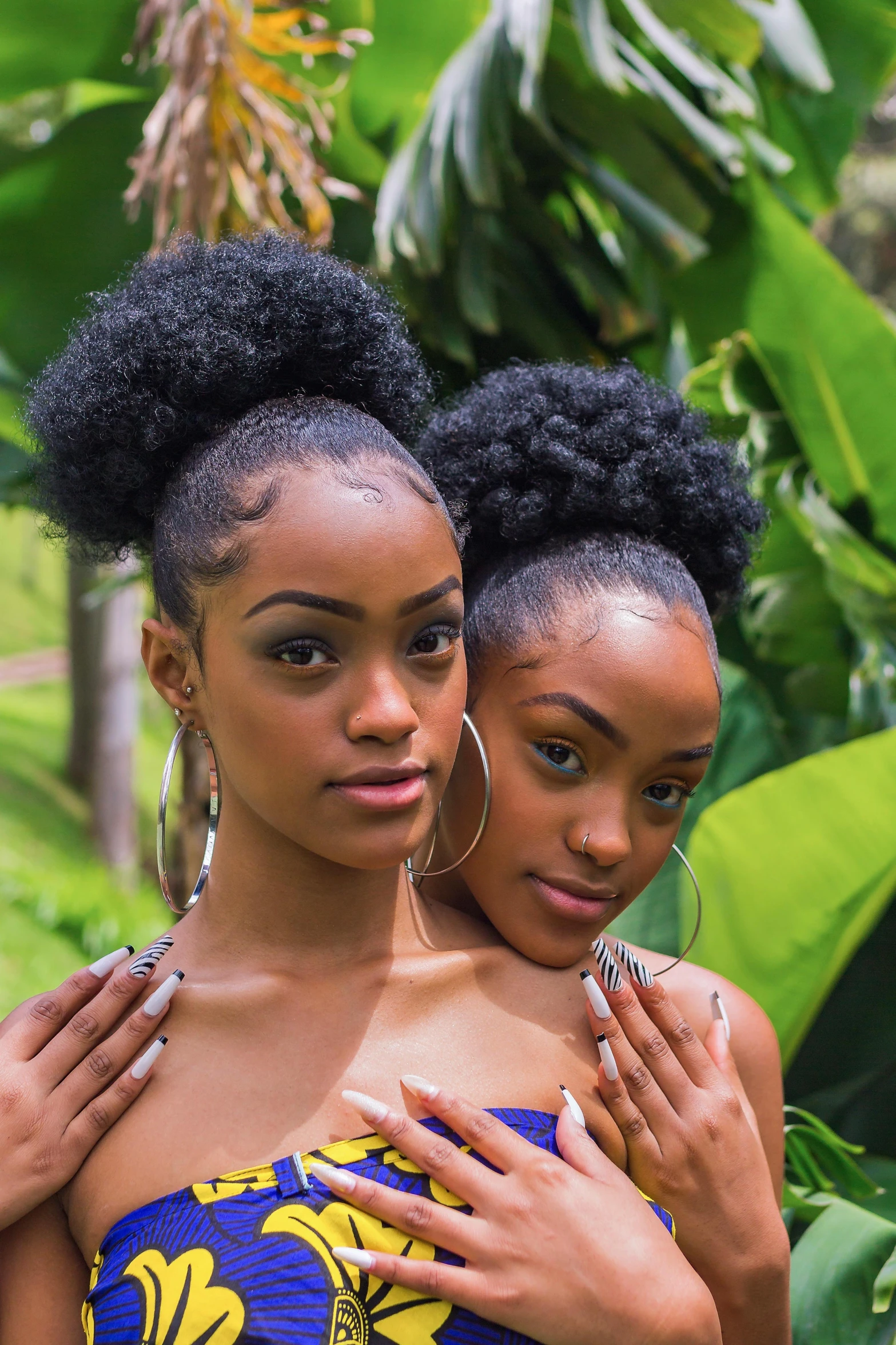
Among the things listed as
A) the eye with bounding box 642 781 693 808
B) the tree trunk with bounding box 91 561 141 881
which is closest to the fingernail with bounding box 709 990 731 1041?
the eye with bounding box 642 781 693 808

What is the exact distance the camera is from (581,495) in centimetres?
226

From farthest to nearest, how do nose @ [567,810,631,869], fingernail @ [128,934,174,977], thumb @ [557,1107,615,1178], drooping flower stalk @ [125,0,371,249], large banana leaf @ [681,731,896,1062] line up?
drooping flower stalk @ [125,0,371,249] < large banana leaf @ [681,731,896,1062] < nose @ [567,810,631,869] < fingernail @ [128,934,174,977] < thumb @ [557,1107,615,1178]

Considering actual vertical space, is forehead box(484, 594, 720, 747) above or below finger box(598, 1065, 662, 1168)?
above

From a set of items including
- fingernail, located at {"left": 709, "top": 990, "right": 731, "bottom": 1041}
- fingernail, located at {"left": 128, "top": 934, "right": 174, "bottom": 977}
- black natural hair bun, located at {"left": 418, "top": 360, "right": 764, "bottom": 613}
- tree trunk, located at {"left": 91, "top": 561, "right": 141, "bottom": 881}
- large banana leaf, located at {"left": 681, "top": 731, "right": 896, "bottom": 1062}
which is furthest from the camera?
tree trunk, located at {"left": 91, "top": 561, "right": 141, "bottom": 881}

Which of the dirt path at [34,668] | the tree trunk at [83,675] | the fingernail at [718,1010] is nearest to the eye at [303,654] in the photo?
the fingernail at [718,1010]

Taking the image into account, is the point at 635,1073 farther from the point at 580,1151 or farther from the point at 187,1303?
the point at 187,1303

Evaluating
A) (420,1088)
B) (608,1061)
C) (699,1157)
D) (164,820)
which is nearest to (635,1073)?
(608,1061)

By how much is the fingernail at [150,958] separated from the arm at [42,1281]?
0.35m

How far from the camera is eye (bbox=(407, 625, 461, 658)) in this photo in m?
1.79

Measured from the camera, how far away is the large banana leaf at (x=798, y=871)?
123 inches

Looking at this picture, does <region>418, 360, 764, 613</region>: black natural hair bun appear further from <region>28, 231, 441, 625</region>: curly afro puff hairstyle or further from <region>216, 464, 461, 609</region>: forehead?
<region>216, 464, 461, 609</region>: forehead

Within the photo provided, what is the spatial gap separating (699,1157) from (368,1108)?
64 centimetres

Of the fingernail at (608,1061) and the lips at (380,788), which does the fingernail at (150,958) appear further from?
the fingernail at (608,1061)

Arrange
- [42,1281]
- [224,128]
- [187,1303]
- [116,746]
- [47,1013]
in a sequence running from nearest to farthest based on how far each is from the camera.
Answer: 1. [187,1303]
2. [42,1281]
3. [47,1013]
4. [224,128]
5. [116,746]
